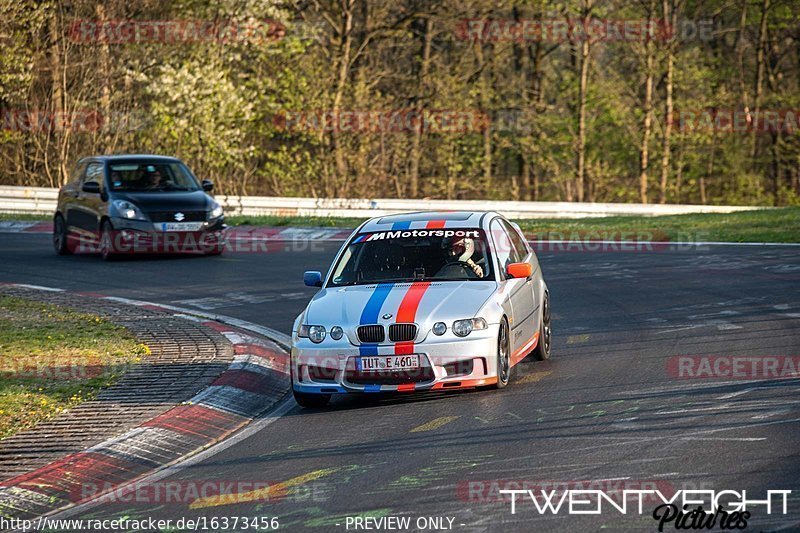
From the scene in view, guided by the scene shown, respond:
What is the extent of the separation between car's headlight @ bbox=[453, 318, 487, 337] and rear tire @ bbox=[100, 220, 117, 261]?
12.6 meters

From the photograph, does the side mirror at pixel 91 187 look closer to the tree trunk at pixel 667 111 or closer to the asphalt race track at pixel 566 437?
the asphalt race track at pixel 566 437

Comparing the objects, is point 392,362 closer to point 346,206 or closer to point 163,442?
point 163,442

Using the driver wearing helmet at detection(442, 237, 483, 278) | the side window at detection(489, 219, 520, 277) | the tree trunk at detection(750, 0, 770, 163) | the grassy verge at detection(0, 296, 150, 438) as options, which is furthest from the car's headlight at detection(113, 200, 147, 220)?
the tree trunk at detection(750, 0, 770, 163)

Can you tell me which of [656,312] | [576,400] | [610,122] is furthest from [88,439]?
[610,122]

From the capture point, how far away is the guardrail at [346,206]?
3094cm

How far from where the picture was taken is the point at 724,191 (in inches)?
1982

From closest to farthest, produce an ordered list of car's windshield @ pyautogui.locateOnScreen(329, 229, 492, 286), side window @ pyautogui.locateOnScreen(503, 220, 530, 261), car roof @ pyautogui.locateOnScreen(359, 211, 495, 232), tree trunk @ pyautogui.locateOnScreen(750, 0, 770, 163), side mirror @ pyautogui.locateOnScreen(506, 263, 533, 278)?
1. side mirror @ pyautogui.locateOnScreen(506, 263, 533, 278)
2. car's windshield @ pyautogui.locateOnScreen(329, 229, 492, 286)
3. car roof @ pyautogui.locateOnScreen(359, 211, 495, 232)
4. side window @ pyautogui.locateOnScreen(503, 220, 530, 261)
5. tree trunk @ pyautogui.locateOnScreen(750, 0, 770, 163)

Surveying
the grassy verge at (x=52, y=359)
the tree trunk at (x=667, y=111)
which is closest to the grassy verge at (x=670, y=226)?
the grassy verge at (x=52, y=359)

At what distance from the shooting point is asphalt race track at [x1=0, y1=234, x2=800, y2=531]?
21.0 ft

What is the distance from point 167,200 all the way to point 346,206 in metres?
10.9

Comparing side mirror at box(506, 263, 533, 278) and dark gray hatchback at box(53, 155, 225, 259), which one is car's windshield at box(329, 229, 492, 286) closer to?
side mirror at box(506, 263, 533, 278)

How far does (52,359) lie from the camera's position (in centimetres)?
1119

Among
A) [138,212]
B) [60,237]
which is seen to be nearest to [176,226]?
[138,212]

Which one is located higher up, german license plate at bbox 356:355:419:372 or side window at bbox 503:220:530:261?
side window at bbox 503:220:530:261
